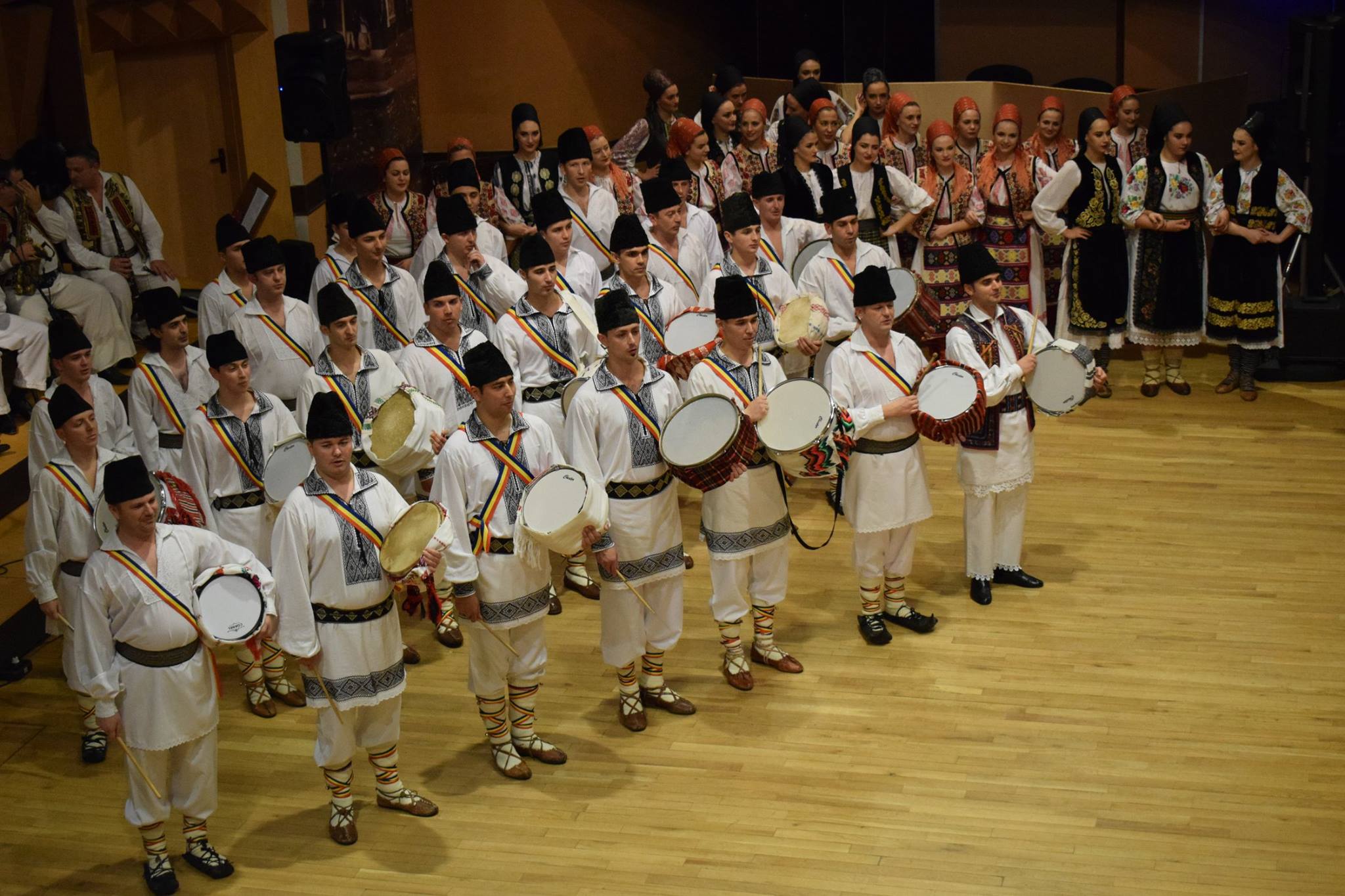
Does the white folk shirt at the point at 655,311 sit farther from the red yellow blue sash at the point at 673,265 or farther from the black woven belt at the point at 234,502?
the black woven belt at the point at 234,502

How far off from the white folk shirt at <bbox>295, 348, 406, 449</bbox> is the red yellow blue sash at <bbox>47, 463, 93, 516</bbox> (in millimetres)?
1033

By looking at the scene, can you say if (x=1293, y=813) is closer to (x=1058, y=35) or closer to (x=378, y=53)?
(x=378, y=53)

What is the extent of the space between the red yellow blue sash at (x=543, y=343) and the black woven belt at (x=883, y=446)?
1431 millimetres

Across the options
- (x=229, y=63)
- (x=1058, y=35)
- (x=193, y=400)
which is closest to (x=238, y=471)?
(x=193, y=400)

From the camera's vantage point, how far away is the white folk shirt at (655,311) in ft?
22.6

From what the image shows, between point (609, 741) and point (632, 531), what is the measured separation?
0.83 metres

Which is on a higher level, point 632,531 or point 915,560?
point 632,531

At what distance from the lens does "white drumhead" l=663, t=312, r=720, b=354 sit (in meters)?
6.63

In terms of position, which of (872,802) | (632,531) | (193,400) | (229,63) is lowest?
(872,802)

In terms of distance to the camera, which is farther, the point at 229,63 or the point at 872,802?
the point at 229,63

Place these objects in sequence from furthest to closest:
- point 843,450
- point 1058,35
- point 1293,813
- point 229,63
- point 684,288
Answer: point 1058,35
point 229,63
point 684,288
point 843,450
point 1293,813

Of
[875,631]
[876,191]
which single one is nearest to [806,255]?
[876,191]

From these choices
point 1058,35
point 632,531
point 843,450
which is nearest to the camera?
point 632,531

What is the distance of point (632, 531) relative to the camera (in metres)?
5.50
